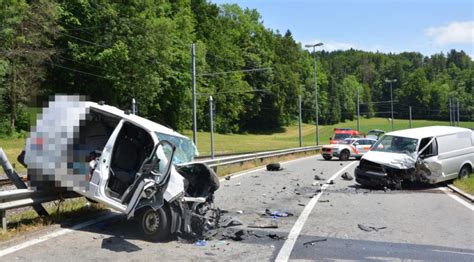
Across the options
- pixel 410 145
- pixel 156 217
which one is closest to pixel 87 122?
pixel 156 217

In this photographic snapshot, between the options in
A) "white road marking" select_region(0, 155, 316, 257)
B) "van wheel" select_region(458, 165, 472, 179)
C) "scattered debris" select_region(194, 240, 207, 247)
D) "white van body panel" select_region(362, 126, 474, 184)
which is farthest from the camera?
"van wheel" select_region(458, 165, 472, 179)

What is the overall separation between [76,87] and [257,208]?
3792 centimetres

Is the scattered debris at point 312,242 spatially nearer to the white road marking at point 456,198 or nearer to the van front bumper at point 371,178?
the white road marking at point 456,198

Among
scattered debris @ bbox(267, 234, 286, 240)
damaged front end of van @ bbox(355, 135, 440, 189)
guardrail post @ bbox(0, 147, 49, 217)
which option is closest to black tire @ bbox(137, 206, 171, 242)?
scattered debris @ bbox(267, 234, 286, 240)

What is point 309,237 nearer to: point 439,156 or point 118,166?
point 118,166

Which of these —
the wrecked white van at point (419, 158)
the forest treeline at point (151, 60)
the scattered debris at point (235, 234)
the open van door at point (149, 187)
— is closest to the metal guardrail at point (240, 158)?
the forest treeline at point (151, 60)

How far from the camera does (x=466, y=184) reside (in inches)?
602

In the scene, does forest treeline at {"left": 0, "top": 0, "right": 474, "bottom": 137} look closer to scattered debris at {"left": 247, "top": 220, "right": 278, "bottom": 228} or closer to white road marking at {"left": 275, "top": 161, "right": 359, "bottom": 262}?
scattered debris at {"left": 247, "top": 220, "right": 278, "bottom": 228}

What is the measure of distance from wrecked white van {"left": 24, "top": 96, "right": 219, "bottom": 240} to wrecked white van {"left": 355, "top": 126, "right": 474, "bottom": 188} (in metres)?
8.72

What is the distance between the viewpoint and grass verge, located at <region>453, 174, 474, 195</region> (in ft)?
46.9

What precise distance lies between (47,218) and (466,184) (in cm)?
1242

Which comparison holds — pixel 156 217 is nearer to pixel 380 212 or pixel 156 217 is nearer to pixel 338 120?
pixel 380 212

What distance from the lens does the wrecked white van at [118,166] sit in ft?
24.4

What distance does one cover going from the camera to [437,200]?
43.0 feet
